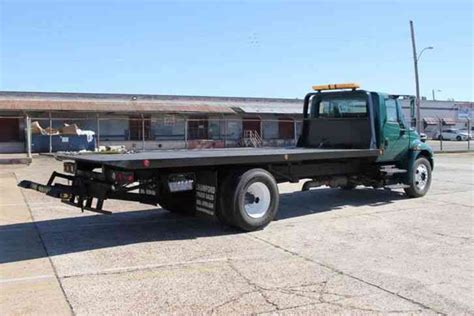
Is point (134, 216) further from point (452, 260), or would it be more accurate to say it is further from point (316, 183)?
point (452, 260)

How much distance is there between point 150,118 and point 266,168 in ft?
108

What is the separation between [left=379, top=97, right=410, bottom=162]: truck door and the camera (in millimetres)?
11791

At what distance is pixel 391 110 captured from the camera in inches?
474

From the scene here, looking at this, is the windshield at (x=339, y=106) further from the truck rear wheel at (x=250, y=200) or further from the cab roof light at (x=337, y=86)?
the truck rear wheel at (x=250, y=200)

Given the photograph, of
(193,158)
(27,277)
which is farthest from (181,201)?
(27,277)

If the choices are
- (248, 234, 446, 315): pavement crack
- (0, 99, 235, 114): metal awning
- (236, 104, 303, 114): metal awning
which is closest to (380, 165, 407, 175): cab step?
(248, 234, 446, 315): pavement crack

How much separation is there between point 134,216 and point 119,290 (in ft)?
15.8

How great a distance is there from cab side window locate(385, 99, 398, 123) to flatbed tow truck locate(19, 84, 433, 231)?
2 cm

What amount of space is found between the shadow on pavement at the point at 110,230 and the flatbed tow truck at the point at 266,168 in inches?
14.1

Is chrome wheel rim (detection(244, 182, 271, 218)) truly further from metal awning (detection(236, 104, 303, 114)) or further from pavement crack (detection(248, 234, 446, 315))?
metal awning (detection(236, 104, 303, 114))

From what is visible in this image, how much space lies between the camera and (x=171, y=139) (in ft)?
140

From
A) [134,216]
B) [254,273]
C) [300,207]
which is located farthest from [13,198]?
[254,273]

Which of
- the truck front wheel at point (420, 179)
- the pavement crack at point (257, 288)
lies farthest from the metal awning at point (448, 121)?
the pavement crack at point (257, 288)

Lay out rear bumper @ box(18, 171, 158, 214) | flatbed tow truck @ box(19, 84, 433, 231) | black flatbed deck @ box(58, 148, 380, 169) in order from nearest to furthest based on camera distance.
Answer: black flatbed deck @ box(58, 148, 380, 169), rear bumper @ box(18, 171, 158, 214), flatbed tow truck @ box(19, 84, 433, 231)
